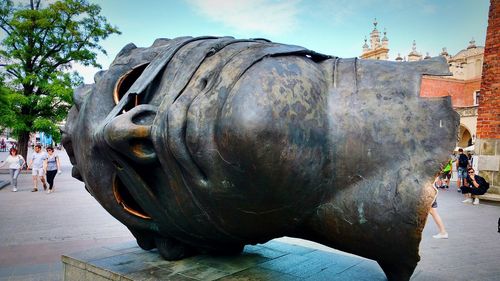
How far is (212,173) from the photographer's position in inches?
84.9

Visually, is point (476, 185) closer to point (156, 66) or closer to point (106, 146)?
point (156, 66)

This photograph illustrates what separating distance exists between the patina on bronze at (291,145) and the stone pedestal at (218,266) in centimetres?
52

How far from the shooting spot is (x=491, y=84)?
10.9 m

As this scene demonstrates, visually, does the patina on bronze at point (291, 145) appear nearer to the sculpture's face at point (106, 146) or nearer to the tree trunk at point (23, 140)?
the sculpture's face at point (106, 146)

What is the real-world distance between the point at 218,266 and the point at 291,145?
1511 mm

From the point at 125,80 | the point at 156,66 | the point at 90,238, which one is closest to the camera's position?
the point at 156,66

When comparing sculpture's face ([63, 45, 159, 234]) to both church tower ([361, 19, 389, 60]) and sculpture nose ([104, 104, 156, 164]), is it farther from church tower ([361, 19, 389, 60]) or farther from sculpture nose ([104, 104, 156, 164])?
church tower ([361, 19, 389, 60])

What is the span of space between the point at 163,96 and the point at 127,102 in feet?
0.78

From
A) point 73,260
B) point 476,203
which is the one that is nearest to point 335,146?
point 73,260

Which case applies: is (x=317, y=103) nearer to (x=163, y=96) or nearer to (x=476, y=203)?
(x=163, y=96)

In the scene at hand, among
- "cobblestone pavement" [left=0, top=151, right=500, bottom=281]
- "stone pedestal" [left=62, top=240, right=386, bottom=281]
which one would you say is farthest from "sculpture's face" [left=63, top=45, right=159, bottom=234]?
"cobblestone pavement" [left=0, top=151, right=500, bottom=281]

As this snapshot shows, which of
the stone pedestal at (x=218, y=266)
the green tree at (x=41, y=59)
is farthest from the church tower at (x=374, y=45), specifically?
the stone pedestal at (x=218, y=266)

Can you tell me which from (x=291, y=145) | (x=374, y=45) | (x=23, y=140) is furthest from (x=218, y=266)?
(x=374, y=45)

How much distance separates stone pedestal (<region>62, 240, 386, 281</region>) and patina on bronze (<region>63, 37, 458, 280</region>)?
52cm
